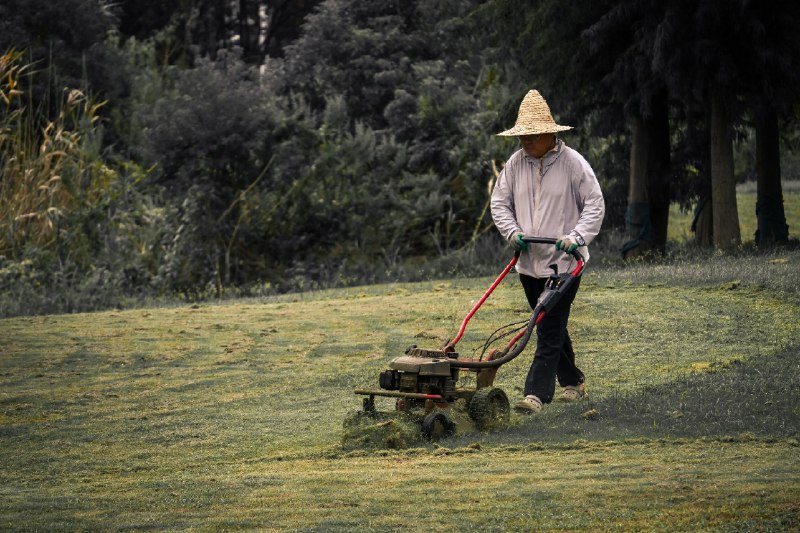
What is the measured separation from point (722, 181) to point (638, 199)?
158cm

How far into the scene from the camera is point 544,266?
8.87 m

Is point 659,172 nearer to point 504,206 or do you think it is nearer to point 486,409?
point 504,206

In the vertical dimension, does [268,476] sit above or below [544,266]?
below

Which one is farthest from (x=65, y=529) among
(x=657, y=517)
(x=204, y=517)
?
(x=657, y=517)

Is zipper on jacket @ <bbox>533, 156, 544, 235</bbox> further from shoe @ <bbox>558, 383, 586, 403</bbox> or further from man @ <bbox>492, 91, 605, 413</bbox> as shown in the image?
shoe @ <bbox>558, 383, 586, 403</bbox>

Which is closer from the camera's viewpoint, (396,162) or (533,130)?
(533,130)

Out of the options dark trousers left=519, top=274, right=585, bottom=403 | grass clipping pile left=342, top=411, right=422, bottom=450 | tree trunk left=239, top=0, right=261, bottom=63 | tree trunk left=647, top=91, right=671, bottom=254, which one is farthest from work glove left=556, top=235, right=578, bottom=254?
tree trunk left=239, top=0, right=261, bottom=63

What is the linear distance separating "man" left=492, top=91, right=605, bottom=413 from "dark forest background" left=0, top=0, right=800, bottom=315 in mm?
8804

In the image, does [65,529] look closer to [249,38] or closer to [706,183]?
[706,183]

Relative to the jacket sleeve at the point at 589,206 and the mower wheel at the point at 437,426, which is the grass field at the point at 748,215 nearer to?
the jacket sleeve at the point at 589,206

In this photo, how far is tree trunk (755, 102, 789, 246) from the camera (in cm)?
1881

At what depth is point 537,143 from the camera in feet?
29.0

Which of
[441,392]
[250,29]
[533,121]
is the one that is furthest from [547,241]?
[250,29]

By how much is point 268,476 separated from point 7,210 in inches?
476
